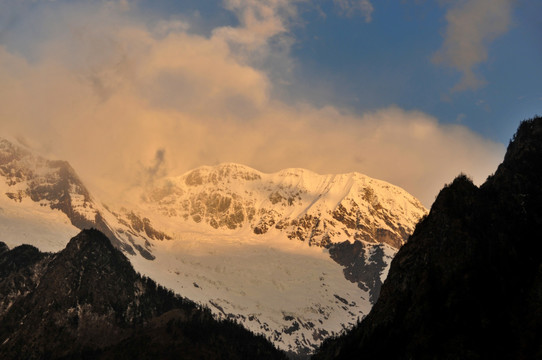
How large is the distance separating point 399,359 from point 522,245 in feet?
144

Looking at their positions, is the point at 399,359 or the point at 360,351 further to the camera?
the point at 360,351

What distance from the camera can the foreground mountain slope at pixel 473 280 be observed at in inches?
5881

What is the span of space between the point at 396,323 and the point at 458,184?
45.5 m

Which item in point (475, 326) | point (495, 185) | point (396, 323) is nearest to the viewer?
point (475, 326)

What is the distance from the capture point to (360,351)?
190 metres

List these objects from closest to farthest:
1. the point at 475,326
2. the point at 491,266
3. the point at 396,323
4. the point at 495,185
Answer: the point at 475,326 → the point at 491,266 → the point at 396,323 → the point at 495,185

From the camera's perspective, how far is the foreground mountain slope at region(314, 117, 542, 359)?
149375 millimetres

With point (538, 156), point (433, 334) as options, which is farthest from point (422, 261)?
point (538, 156)

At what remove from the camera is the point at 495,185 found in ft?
626

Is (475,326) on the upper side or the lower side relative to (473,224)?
lower

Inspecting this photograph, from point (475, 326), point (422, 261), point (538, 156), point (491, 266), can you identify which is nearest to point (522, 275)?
point (491, 266)

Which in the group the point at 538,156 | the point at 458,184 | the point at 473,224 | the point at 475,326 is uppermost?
the point at 538,156

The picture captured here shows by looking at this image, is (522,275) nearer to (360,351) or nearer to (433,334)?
(433,334)

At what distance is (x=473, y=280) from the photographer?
16625 cm
